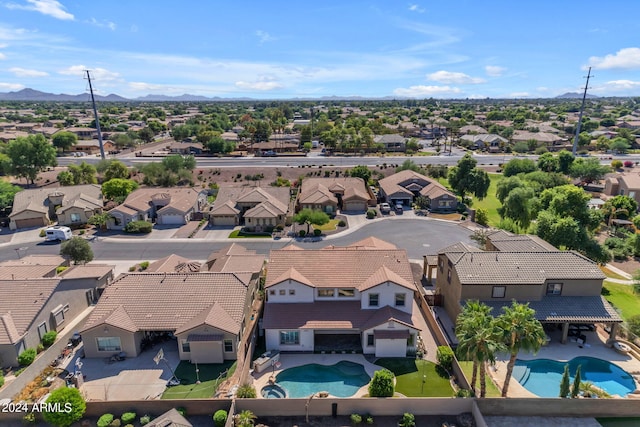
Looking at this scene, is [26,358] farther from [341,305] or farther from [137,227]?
[137,227]

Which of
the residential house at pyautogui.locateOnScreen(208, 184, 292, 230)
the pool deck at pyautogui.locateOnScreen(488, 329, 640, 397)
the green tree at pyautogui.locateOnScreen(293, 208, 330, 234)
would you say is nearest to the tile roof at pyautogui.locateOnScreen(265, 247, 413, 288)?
the pool deck at pyautogui.locateOnScreen(488, 329, 640, 397)

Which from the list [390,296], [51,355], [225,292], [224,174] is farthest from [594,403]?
[224,174]

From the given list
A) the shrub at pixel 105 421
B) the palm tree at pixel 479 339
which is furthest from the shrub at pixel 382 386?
the shrub at pixel 105 421

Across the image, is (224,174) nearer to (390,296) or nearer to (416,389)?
(390,296)

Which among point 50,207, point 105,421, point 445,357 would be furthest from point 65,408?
point 50,207

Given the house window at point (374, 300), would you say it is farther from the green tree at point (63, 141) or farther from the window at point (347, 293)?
the green tree at point (63, 141)

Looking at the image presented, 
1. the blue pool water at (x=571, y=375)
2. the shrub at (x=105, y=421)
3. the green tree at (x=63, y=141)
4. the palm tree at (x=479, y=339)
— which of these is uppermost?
the green tree at (x=63, y=141)
